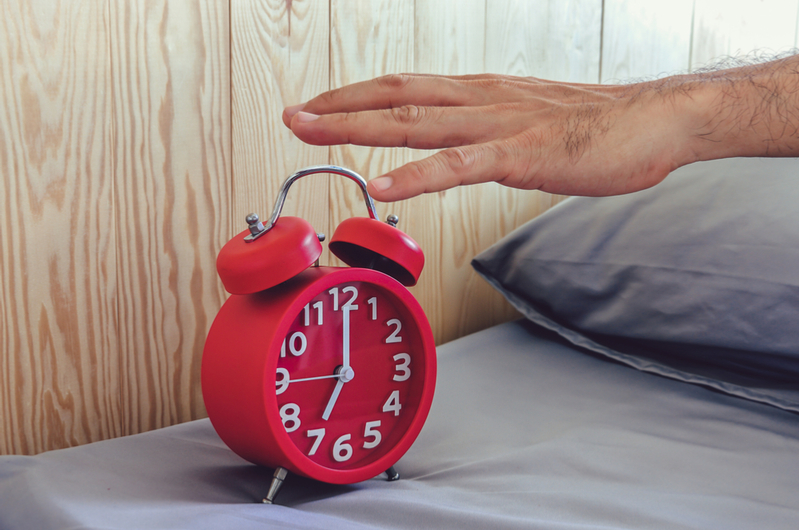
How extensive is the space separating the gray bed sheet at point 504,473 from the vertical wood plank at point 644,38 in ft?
2.90

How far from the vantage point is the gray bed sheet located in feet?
1.97

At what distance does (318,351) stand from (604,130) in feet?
1.42

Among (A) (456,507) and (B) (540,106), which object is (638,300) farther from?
(A) (456,507)

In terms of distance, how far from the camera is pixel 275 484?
2.15ft

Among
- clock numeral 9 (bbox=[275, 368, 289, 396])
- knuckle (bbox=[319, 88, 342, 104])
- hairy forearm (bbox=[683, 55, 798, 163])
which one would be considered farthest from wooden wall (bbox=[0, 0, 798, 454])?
hairy forearm (bbox=[683, 55, 798, 163])

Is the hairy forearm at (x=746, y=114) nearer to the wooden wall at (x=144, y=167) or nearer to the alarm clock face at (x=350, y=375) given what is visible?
the alarm clock face at (x=350, y=375)

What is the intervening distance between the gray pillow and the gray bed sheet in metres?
0.07

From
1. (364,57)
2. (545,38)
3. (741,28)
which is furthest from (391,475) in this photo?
(741,28)

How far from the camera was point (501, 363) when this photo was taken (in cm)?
111

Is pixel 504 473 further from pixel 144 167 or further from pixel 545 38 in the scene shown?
pixel 545 38

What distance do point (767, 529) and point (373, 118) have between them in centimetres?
64

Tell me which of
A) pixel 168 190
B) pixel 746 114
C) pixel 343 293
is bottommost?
pixel 343 293

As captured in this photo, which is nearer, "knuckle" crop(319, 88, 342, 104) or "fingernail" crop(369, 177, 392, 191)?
"fingernail" crop(369, 177, 392, 191)

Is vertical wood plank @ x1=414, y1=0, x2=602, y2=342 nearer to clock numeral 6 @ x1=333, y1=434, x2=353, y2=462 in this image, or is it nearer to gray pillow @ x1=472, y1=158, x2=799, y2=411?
gray pillow @ x1=472, y1=158, x2=799, y2=411
